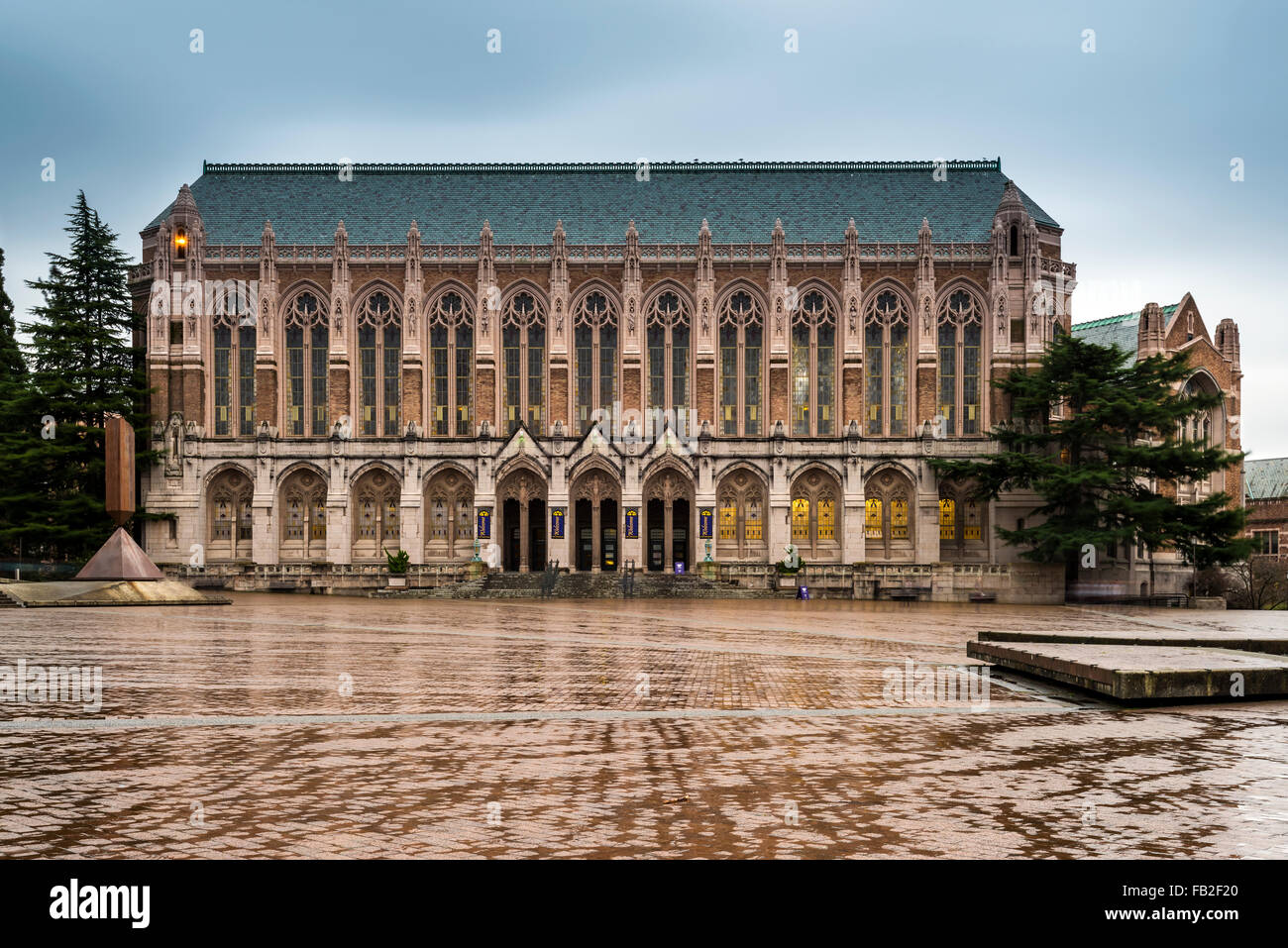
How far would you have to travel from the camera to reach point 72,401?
57.9 metres

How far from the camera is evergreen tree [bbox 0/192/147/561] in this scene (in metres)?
56.4

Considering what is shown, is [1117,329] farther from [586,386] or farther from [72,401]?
[72,401]

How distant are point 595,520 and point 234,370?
2229 centimetres

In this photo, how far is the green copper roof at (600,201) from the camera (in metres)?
67.4

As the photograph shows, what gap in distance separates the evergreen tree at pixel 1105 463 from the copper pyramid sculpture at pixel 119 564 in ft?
123

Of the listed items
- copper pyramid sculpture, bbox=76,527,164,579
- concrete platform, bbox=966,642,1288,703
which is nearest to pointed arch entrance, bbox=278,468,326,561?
copper pyramid sculpture, bbox=76,527,164,579

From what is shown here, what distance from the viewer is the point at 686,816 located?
7.53 m

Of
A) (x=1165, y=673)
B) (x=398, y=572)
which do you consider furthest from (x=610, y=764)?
(x=398, y=572)

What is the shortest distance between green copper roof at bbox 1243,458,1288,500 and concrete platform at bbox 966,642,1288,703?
78985 mm

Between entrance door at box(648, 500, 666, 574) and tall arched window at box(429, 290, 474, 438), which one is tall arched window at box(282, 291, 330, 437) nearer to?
tall arched window at box(429, 290, 474, 438)

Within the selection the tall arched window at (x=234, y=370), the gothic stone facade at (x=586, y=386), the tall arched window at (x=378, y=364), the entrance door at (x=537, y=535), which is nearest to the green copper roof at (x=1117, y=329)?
the gothic stone facade at (x=586, y=386)

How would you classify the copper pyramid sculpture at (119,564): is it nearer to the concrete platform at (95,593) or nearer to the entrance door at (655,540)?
the concrete platform at (95,593)

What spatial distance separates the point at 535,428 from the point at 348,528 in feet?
38.1
